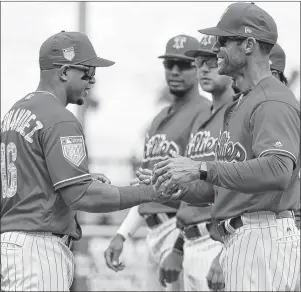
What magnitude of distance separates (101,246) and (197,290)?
361 centimetres

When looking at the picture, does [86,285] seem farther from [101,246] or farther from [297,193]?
[297,193]

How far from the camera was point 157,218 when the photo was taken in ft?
24.9

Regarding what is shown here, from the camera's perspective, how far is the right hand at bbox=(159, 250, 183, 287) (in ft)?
23.6

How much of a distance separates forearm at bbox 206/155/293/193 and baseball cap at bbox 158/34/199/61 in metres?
3.00

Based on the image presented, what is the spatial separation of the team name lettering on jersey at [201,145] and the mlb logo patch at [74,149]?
186cm

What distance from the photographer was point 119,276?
10383mm

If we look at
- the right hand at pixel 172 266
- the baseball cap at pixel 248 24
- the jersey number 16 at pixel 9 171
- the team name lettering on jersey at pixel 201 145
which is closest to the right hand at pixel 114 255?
the right hand at pixel 172 266

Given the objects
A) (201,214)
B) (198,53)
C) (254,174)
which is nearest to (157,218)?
(201,214)

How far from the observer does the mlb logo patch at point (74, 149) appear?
500cm

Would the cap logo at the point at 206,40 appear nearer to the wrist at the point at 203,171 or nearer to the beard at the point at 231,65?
the beard at the point at 231,65

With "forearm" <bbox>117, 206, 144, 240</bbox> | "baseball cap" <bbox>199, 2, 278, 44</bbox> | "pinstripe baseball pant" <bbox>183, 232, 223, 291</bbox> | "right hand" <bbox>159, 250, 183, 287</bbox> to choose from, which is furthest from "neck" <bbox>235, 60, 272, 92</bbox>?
"forearm" <bbox>117, 206, 144, 240</bbox>

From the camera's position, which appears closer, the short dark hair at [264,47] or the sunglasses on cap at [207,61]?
the short dark hair at [264,47]

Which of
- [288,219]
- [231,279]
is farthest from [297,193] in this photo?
[231,279]

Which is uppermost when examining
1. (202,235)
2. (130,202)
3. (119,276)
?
(130,202)
